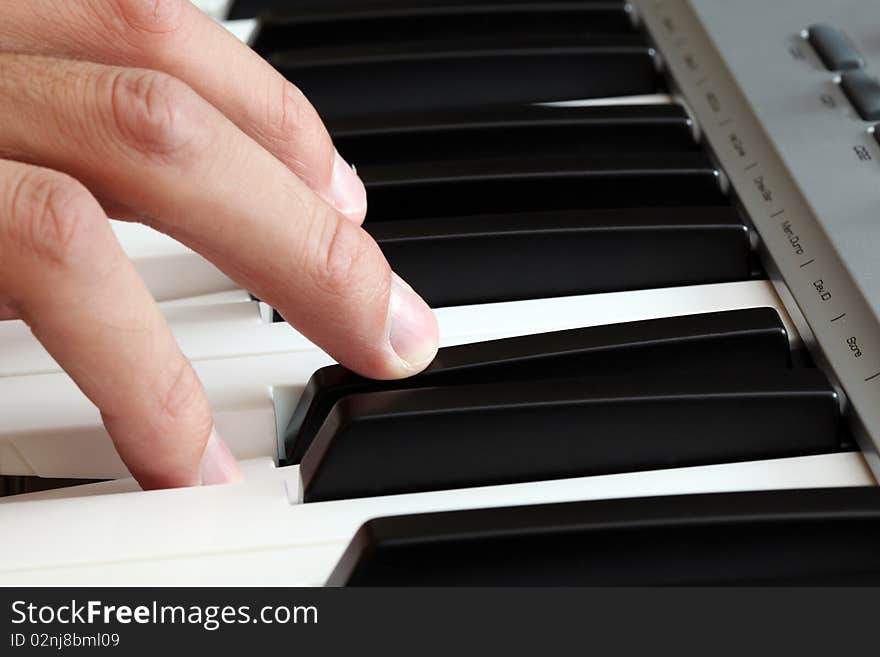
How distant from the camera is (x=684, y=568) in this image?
2.10 feet

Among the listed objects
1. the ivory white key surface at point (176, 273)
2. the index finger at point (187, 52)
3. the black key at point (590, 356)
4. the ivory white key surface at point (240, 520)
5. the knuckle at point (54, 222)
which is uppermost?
the index finger at point (187, 52)

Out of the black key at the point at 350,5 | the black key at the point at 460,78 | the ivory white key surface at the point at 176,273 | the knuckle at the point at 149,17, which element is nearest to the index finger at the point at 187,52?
the knuckle at the point at 149,17

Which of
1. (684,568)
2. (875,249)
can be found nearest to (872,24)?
(875,249)

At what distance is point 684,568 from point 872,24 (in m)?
0.56

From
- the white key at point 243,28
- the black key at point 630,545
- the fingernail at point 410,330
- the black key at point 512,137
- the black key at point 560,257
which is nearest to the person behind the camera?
the black key at point 630,545

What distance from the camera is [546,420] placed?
697 millimetres

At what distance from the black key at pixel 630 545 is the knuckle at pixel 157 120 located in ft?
0.83

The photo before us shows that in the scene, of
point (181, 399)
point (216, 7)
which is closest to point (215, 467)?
point (181, 399)

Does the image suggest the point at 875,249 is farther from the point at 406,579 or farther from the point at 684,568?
the point at 406,579

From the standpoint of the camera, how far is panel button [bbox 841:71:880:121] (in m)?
0.89

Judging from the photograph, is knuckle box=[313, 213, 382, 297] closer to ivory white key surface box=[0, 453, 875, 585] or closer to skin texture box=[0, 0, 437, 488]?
skin texture box=[0, 0, 437, 488]

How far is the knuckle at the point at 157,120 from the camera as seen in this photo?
69cm

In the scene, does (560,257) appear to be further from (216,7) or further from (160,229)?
(216,7)

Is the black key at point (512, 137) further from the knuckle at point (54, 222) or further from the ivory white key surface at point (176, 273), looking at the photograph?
the knuckle at point (54, 222)
